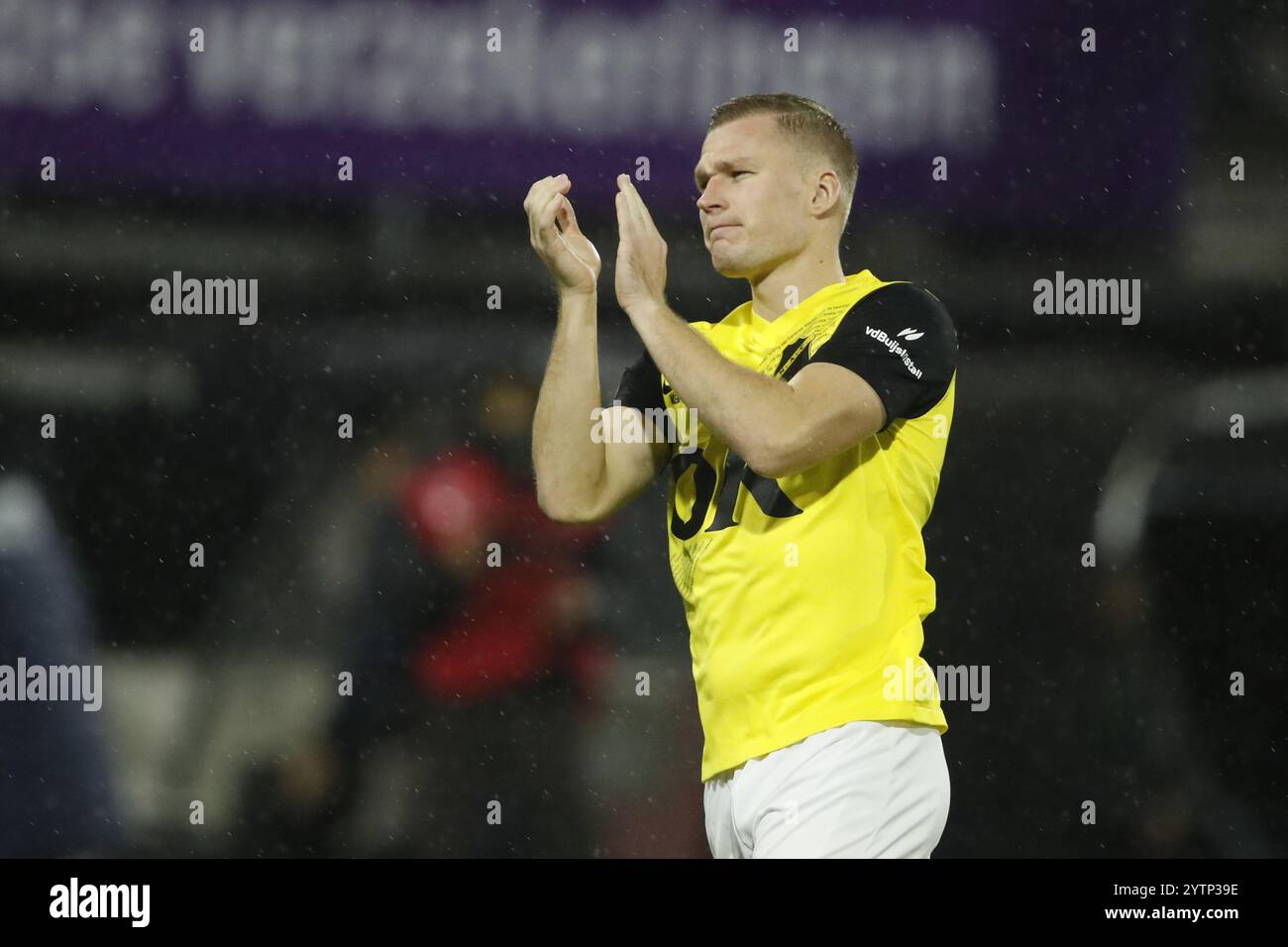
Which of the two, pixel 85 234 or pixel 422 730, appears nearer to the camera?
pixel 422 730

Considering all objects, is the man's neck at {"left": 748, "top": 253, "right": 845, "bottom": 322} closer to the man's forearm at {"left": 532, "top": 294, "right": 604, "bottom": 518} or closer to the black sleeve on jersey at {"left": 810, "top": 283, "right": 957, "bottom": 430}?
the black sleeve on jersey at {"left": 810, "top": 283, "right": 957, "bottom": 430}

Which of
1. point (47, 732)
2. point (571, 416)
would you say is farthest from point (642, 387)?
point (47, 732)

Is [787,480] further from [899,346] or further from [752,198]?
[752,198]

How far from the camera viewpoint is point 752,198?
271 centimetres

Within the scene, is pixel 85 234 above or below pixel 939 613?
above

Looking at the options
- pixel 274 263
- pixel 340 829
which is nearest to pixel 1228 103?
pixel 274 263

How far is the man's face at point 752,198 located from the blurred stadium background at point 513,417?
1.83 m

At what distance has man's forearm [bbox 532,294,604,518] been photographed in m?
2.74

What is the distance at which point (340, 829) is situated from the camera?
4461 millimetres

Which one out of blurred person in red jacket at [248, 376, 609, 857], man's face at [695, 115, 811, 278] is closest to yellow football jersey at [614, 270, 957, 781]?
man's face at [695, 115, 811, 278]

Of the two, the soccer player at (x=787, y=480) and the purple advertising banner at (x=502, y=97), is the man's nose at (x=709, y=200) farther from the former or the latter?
the purple advertising banner at (x=502, y=97)
